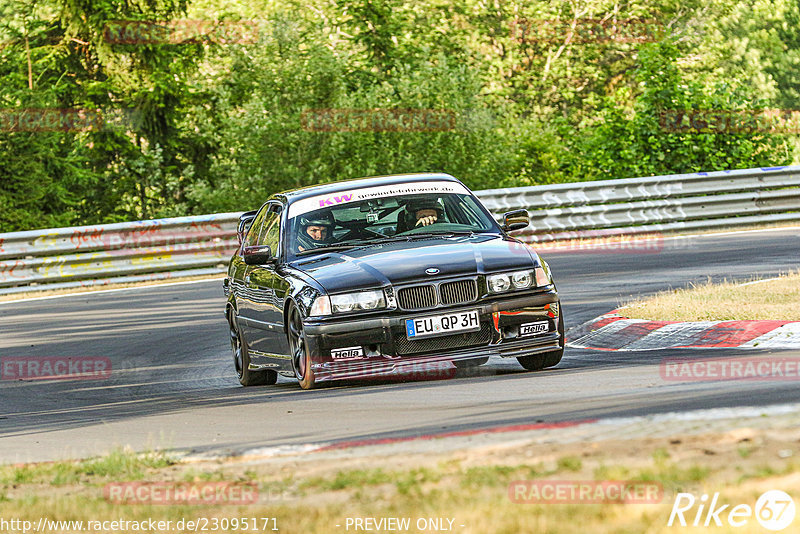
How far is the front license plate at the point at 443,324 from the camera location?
9.52 metres

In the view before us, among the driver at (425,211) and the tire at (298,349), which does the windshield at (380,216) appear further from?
the tire at (298,349)

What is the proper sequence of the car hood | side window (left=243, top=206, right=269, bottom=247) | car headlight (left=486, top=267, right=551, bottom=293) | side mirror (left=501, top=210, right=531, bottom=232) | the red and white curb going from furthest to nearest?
side window (left=243, top=206, right=269, bottom=247) < side mirror (left=501, top=210, right=531, bottom=232) < the red and white curb < car headlight (left=486, top=267, right=551, bottom=293) < the car hood

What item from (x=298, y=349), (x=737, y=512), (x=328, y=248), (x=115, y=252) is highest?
(x=737, y=512)

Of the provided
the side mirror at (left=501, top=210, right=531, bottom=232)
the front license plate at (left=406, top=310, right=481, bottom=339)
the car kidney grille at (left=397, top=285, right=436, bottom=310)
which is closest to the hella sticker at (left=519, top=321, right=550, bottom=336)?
the front license plate at (left=406, top=310, right=481, bottom=339)

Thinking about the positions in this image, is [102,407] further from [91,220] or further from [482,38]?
[482,38]

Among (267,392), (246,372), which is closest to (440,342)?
(267,392)

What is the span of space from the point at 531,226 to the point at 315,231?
12523 millimetres

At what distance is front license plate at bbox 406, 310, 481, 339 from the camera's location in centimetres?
952

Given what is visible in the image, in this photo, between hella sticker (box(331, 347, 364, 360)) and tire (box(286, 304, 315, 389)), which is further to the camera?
tire (box(286, 304, 315, 389))

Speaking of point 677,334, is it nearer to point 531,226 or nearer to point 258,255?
point 258,255

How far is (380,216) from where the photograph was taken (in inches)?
434

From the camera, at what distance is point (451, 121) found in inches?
1117

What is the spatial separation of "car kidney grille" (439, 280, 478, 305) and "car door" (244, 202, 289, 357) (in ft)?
4.44

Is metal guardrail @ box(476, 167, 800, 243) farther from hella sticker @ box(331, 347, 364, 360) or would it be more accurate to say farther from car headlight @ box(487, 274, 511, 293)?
hella sticker @ box(331, 347, 364, 360)
